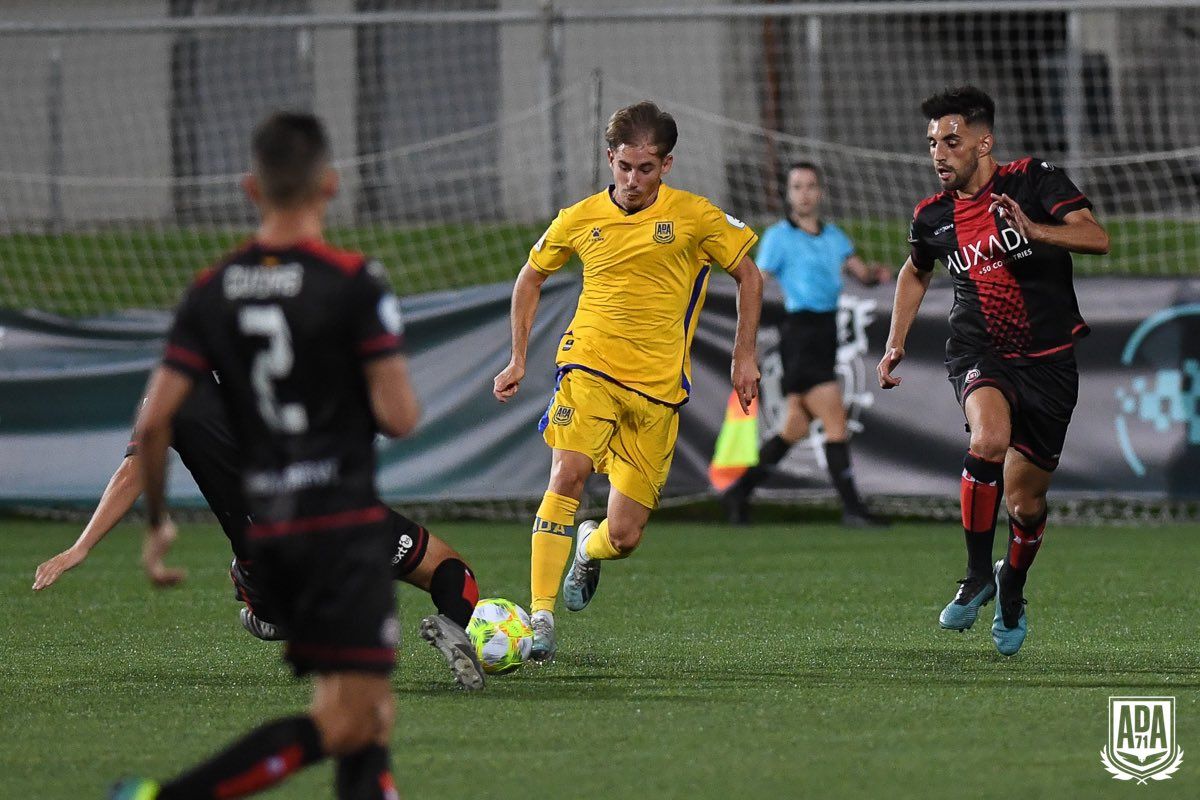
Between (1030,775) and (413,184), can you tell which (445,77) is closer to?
(413,184)

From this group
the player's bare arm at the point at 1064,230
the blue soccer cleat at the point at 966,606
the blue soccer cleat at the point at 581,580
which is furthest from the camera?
the blue soccer cleat at the point at 581,580

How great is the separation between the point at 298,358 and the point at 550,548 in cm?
309

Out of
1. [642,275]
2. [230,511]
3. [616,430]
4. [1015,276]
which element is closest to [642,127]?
[642,275]

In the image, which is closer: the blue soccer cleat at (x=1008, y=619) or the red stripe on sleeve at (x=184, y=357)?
the red stripe on sleeve at (x=184, y=357)

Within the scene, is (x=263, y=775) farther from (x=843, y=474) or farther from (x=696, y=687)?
(x=843, y=474)

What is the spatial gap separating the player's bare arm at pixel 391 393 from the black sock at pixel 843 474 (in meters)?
7.74

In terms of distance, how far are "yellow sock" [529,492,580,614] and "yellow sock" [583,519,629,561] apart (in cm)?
20

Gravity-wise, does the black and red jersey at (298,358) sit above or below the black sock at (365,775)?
above

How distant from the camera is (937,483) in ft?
37.9

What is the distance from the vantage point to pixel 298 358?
3.64 metres

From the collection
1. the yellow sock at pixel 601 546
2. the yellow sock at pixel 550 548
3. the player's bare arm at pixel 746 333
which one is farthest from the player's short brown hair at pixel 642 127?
the yellow sock at pixel 601 546

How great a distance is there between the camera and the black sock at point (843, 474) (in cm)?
1122

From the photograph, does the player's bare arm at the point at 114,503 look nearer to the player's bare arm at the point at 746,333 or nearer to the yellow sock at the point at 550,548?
the yellow sock at the point at 550,548
